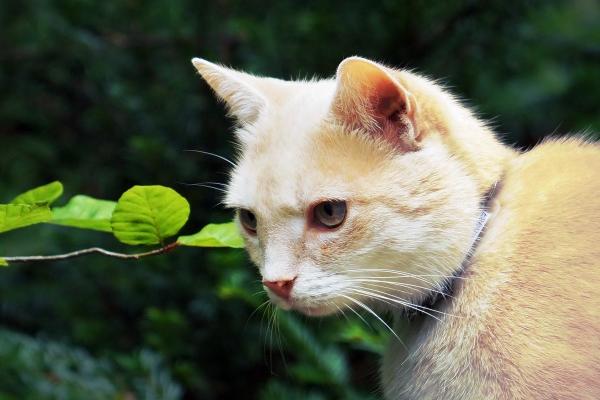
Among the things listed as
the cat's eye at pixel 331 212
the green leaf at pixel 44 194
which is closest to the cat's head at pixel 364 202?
the cat's eye at pixel 331 212

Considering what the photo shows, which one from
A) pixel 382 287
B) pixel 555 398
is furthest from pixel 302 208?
pixel 555 398

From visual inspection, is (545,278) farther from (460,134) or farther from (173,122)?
(173,122)

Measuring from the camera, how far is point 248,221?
1190mm

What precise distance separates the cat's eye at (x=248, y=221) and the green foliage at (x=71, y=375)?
1.90 feet

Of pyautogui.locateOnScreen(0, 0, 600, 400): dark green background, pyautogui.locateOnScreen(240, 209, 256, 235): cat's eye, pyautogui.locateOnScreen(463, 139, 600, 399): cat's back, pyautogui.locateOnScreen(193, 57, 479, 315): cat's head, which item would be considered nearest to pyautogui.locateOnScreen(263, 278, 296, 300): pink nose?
pyautogui.locateOnScreen(193, 57, 479, 315): cat's head

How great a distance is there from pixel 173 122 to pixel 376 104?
1.01m

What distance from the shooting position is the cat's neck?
43.8 inches

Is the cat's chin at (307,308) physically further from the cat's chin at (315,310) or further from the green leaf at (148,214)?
the green leaf at (148,214)

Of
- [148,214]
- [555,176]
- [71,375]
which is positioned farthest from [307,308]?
[71,375]

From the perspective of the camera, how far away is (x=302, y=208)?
3.52ft

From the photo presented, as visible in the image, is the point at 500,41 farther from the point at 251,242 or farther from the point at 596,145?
the point at 251,242

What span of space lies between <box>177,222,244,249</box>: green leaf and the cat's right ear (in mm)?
206

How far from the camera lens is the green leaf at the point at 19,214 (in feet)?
2.80

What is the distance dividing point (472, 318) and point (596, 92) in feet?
4.71
